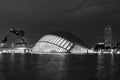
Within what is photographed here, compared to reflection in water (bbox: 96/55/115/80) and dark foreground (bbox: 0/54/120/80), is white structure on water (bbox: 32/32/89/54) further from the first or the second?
reflection in water (bbox: 96/55/115/80)

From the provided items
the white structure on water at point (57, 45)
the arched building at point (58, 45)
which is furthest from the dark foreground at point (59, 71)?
the arched building at point (58, 45)

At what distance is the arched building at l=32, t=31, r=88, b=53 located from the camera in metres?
98.6

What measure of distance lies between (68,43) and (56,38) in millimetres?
6016

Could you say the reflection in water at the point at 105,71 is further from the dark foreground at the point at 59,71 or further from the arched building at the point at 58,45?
the arched building at the point at 58,45

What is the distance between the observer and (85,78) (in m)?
19.7

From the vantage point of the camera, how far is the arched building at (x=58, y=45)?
3880 inches

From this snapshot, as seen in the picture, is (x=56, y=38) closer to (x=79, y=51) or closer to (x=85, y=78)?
(x=79, y=51)

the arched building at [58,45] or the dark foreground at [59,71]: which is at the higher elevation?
the arched building at [58,45]

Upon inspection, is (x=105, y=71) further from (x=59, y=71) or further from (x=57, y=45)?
(x=57, y=45)

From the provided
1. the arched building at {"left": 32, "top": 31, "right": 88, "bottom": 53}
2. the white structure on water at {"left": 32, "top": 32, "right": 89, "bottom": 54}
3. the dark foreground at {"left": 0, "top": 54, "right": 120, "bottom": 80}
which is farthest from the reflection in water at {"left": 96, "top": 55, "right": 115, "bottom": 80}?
the arched building at {"left": 32, "top": 31, "right": 88, "bottom": 53}

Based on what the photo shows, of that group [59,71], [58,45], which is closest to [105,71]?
[59,71]

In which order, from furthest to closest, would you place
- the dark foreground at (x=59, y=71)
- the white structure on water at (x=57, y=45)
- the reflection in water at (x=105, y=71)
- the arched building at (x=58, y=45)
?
the arched building at (x=58, y=45) < the white structure on water at (x=57, y=45) < the reflection in water at (x=105, y=71) < the dark foreground at (x=59, y=71)

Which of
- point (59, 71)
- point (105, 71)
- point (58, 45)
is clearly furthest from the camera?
point (58, 45)

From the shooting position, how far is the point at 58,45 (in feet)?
321
